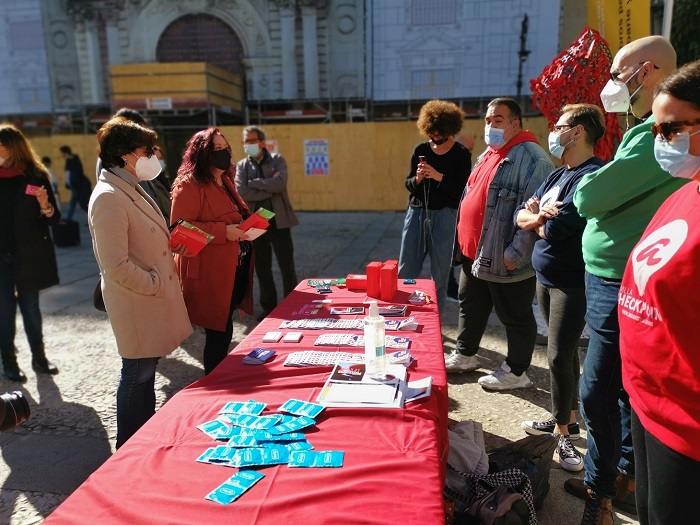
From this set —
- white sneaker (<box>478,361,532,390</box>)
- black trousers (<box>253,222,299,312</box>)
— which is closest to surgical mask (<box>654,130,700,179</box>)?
white sneaker (<box>478,361,532,390</box>)

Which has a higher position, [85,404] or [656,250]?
[656,250]

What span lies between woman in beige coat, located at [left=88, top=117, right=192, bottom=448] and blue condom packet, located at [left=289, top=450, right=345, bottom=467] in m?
1.37

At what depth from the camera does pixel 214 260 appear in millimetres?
3334

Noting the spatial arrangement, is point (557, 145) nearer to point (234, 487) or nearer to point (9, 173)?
point (234, 487)

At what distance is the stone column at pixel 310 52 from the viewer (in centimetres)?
1902

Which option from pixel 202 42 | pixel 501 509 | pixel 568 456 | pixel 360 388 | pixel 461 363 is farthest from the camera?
pixel 202 42

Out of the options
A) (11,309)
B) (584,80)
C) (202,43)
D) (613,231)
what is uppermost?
(202,43)

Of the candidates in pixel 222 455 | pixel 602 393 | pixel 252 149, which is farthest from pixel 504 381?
pixel 252 149

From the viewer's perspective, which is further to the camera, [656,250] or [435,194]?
[435,194]

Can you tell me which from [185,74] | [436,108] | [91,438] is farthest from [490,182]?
[185,74]

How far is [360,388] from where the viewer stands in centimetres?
198

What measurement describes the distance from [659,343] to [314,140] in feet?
43.3

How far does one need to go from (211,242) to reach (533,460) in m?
2.25

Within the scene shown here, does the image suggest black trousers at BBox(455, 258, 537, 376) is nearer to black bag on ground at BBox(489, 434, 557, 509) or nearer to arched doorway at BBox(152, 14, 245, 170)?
black bag on ground at BBox(489, 434, 557, 509)
